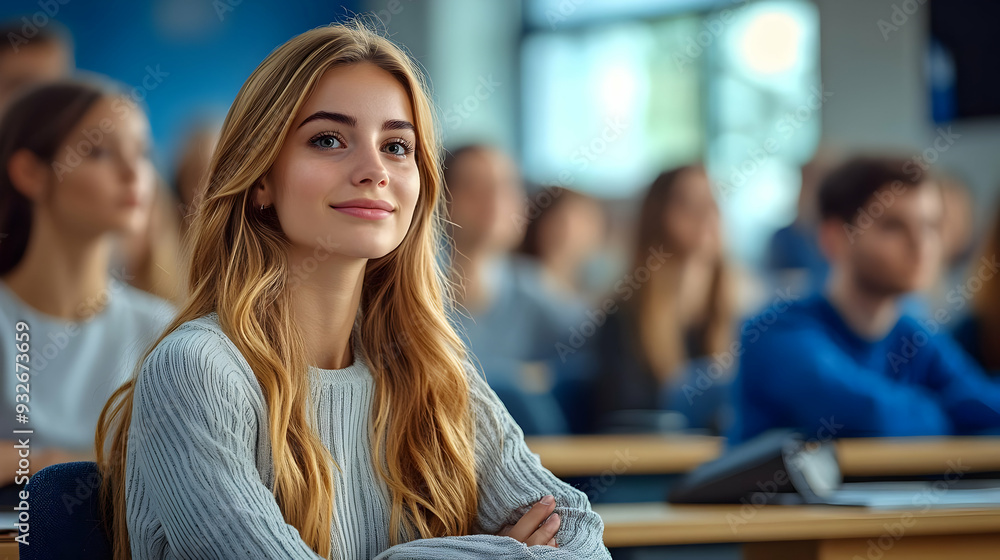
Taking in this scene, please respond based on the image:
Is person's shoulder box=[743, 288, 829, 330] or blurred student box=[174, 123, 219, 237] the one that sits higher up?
blurred student box=[174, 123, 219, 237]

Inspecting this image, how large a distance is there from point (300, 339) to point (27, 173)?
5.23 ft

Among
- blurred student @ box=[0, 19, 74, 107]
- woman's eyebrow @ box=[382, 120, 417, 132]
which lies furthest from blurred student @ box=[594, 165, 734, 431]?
woman's eyebrow @ box=[382, 120, 417, 132]

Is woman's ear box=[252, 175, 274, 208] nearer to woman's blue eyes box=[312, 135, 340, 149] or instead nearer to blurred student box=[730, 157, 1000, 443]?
woman's blue eyes box=[312, 135, 340, 149]

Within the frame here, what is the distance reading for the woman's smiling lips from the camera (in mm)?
1273

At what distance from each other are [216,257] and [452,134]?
6.03 meters

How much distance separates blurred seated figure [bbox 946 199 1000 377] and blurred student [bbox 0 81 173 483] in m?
3.37

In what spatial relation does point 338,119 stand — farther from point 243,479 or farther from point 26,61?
point 26,61

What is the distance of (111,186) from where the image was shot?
2.53m

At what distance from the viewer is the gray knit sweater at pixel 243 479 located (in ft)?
3.62

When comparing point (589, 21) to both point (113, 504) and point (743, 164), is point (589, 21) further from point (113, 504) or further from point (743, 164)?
point (113, 504)

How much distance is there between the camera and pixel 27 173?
2.53 m

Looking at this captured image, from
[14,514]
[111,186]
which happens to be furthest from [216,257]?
[111,186]

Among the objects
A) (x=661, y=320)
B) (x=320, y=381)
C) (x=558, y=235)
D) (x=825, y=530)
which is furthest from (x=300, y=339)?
(x=558, y=235)

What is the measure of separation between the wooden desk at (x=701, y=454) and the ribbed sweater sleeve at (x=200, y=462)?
183 cm
